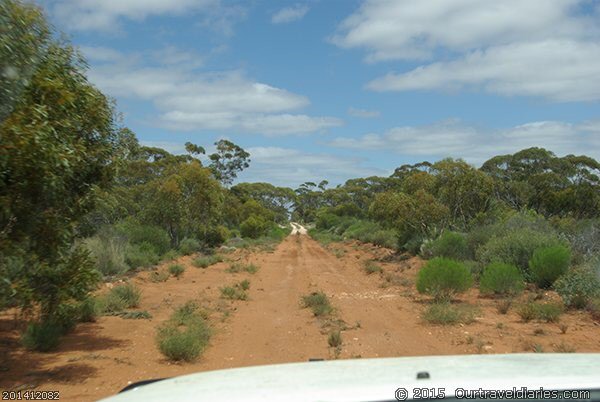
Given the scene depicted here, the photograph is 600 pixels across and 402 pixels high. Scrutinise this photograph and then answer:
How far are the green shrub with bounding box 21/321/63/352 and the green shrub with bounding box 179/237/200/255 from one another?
1016 inches

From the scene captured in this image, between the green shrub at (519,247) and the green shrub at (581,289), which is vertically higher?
the green shrub at (519,247)

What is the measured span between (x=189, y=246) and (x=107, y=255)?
1435cm

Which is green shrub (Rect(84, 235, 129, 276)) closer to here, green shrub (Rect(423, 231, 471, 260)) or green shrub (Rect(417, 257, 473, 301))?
green shrub (Rect(417, 257, 473, 301))

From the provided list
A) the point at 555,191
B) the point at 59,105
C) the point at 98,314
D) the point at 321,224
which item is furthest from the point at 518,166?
the point at 59,105

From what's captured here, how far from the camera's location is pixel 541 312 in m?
13.7

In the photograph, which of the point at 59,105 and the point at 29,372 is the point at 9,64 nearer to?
the point at 59,105

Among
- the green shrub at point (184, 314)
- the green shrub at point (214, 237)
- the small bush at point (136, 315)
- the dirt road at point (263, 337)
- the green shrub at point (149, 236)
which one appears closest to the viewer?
the dirt road at point (263, 337)

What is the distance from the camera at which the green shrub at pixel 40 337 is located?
9.79m

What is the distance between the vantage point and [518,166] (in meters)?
58.7

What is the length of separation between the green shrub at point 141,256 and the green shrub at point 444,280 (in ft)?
47.5

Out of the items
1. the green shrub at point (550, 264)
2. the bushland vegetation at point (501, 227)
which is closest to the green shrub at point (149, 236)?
the bushland vegetation at point (501, 227)

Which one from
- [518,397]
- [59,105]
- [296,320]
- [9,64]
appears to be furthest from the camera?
[296,320]

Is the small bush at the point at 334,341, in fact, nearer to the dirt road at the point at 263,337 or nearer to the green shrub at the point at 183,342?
the dirt road at the point at 263,337

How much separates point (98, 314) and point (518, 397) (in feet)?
41.8
